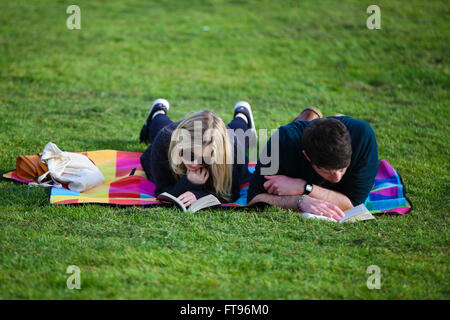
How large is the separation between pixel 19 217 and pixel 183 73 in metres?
7.43

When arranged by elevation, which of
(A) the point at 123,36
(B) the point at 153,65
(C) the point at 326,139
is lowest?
(C) the point at 326,139

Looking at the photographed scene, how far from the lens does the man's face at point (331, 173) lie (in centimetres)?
461

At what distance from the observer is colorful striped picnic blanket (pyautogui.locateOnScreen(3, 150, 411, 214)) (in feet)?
17.7

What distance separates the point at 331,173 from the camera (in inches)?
183

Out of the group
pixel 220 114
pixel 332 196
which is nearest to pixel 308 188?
pixel 332 196

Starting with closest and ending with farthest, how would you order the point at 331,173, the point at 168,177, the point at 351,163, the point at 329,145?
the point at 329,145 → the point at 331,173 → the point at 351,163 → the point at 168,177

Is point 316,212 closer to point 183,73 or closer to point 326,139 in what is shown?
point 326,139

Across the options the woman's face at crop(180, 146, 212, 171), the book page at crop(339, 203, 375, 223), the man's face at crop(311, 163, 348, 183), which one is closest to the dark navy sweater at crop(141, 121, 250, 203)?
the woman's face at crop(180, 146, 212, 171)

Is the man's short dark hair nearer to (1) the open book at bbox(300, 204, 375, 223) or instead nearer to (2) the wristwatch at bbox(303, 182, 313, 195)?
(2) the wristwatch at bbox(303, 182, 313, 195)

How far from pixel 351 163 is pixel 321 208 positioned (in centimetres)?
56

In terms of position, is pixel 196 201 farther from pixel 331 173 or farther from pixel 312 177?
pixel 331 173

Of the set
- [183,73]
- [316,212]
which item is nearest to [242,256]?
[316,212]

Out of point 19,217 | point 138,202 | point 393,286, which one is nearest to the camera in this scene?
point 393,286
